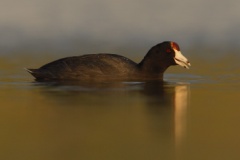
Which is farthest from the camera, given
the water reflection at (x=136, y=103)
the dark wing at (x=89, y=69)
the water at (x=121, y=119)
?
the dark wing at (x=89, y=69)

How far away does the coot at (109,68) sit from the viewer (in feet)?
59.1

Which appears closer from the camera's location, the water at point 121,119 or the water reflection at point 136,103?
the water at point 121,119

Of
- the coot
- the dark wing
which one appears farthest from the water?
the dark wing

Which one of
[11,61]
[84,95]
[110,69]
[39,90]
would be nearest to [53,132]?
[84,95]

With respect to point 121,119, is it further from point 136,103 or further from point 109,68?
Result: point 109,68

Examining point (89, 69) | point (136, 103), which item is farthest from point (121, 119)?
Answer: point (89, 69)

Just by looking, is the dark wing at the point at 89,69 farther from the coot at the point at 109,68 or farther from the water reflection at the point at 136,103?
the water reflection at the point at 136,103

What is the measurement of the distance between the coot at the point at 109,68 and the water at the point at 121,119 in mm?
537

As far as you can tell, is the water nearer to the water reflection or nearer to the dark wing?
the water reflection

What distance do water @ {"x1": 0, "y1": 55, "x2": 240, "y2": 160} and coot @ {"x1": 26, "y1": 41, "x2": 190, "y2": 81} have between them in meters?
0.54

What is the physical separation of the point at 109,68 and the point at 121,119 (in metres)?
6.39

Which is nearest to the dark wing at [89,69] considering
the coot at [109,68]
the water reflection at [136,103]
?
the coot at [109,68]

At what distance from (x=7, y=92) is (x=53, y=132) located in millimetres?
5041

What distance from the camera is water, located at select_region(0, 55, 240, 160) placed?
9281 mm
